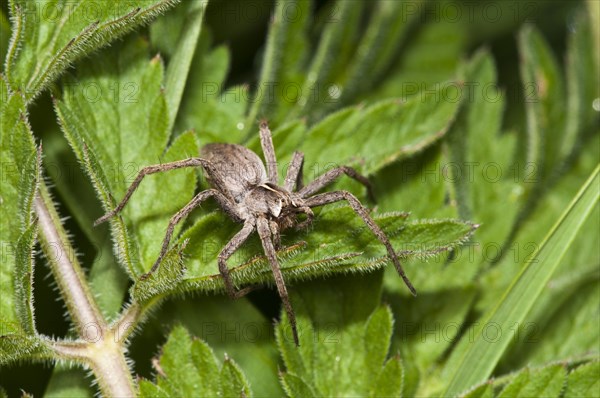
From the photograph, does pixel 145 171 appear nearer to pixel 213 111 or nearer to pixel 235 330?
pixel 213 111

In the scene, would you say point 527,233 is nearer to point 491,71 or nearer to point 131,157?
point 491,71

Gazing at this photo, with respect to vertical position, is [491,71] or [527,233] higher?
[491,71]

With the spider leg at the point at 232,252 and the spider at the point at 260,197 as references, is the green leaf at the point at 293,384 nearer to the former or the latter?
the spider at the point at 260,197

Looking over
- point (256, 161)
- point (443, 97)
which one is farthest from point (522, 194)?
point (256, 161)

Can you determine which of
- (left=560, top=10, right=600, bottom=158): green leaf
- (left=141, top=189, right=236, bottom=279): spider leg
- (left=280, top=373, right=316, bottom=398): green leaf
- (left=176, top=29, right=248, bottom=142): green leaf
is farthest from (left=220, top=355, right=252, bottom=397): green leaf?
(left=560, top=10, right=600, bottom=158): green leaf

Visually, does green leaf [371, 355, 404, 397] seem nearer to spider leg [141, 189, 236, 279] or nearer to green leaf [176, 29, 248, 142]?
spider leg [141, 189, 236, 279]
